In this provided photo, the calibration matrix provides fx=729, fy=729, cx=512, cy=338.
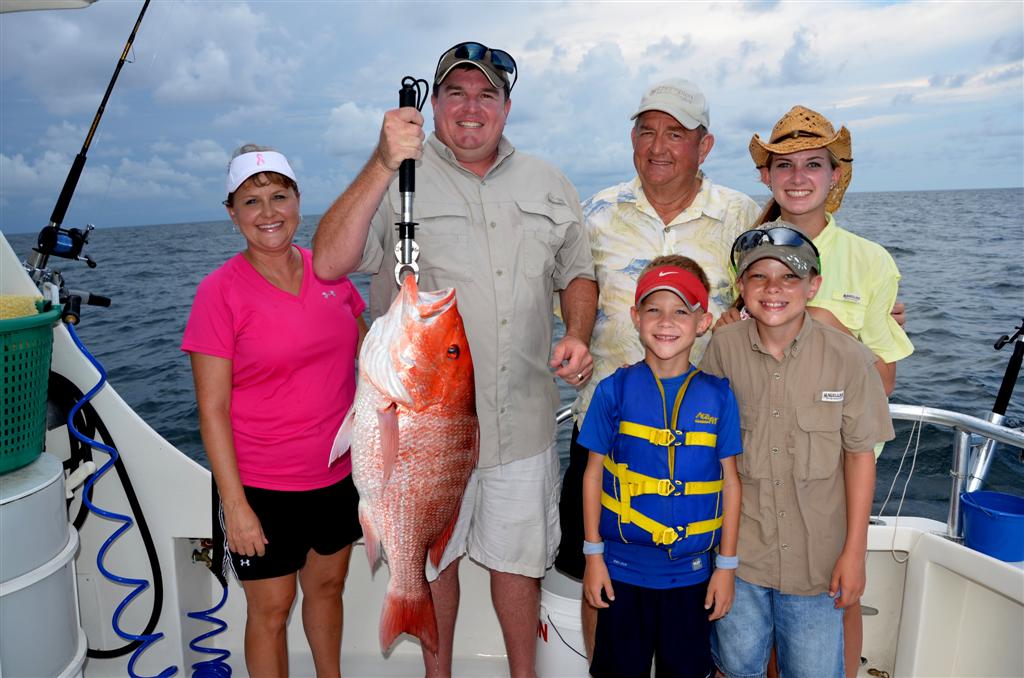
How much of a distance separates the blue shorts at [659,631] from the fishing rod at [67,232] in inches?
114

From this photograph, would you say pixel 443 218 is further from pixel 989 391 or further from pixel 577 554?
pixel 989 391

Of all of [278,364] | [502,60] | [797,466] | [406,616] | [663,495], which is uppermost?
[502,60]

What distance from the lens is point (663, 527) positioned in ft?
8.71

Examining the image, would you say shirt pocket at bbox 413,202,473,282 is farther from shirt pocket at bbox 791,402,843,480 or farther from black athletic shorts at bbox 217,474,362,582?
shirt pocket at bbox 791,402,843,480

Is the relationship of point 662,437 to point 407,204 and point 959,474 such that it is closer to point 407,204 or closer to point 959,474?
point 407,204

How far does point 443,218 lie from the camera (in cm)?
301

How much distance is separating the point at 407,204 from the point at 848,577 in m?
2.04

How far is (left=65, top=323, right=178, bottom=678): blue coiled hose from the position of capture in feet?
10.9

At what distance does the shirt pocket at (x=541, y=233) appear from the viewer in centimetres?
308

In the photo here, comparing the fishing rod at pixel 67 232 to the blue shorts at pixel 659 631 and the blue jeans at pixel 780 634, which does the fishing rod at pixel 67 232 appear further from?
the blue jeans at pixel 780 634

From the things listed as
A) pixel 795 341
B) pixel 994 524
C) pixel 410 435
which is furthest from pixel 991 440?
pixel 410 435

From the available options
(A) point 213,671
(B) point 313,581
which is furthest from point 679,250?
(A) point 213,671

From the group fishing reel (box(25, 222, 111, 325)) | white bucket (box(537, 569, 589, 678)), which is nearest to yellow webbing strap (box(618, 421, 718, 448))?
white bucket (box(537, 569, 589, 678))

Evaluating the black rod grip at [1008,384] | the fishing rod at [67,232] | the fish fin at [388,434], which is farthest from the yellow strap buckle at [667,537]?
the fishing rod at [67,232]
